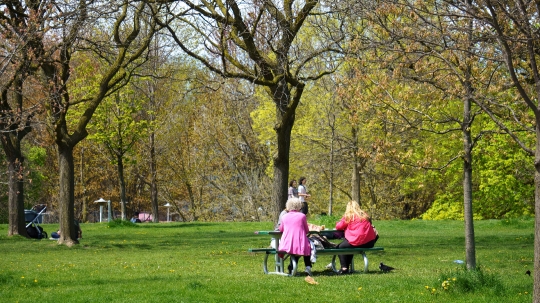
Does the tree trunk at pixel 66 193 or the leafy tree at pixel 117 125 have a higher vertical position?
the leafy tree at pixel 117 125

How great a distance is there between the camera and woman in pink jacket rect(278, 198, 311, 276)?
13477 millimetres

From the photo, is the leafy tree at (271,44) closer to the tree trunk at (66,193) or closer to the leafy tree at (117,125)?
the tree trunk at (66,193)

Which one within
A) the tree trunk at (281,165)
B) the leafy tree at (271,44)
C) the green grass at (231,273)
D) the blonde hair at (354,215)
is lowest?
the green grass at (231,273)

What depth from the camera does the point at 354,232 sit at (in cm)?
1439

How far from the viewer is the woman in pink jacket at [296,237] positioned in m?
13.5

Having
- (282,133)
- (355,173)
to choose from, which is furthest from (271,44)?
(355,173)

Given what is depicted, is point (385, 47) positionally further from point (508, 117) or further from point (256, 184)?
point (256, 184)

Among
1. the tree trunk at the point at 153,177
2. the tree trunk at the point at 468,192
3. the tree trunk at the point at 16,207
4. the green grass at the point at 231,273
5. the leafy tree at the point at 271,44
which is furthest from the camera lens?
the tree trunk at the point at 153,177

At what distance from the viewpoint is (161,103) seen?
54.4 m

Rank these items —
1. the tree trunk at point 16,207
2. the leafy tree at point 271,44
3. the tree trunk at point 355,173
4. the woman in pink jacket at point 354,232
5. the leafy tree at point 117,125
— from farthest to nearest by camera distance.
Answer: the leafy tree at point 117,125, the tree trunk at point 355,173, the tree trunk at point 16,207, the leafy tree at point 271,44, the woman in pink jacket at point 354,232

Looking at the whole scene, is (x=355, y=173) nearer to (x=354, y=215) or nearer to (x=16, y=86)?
(x=16, y=86)

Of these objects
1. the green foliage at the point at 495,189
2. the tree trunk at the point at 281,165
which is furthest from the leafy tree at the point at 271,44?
the green foliage at the point at 495,189

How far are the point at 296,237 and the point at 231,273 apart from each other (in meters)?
1.48

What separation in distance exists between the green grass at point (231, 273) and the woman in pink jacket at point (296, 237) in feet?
1.75
